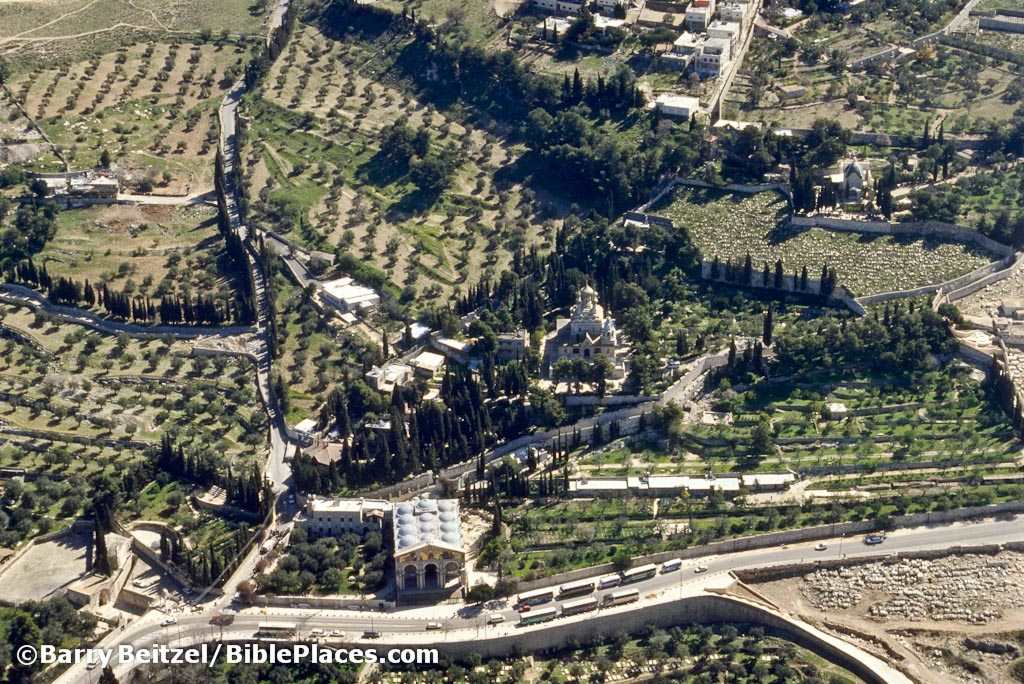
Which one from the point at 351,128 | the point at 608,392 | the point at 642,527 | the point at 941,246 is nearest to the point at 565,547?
the point at 642,527

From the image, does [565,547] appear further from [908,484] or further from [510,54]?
[510,54]

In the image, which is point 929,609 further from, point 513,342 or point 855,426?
point 513,342

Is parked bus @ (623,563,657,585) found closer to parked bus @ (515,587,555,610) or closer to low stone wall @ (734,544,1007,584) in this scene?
parked bus @ (515,587,555,610)

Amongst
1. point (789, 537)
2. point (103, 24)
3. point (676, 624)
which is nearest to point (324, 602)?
point (676, 624)

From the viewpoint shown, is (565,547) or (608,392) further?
(608,392)

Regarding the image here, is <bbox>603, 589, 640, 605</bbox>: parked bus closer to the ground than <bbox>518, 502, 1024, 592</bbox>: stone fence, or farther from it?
closer to the ground

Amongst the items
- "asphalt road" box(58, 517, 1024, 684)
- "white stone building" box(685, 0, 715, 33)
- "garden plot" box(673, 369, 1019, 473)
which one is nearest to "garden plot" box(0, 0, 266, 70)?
"white stone building" box(685, 0, 715, 33)

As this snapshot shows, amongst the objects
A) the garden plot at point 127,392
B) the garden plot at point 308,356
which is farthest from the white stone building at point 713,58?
the garden plot at point 127,392
